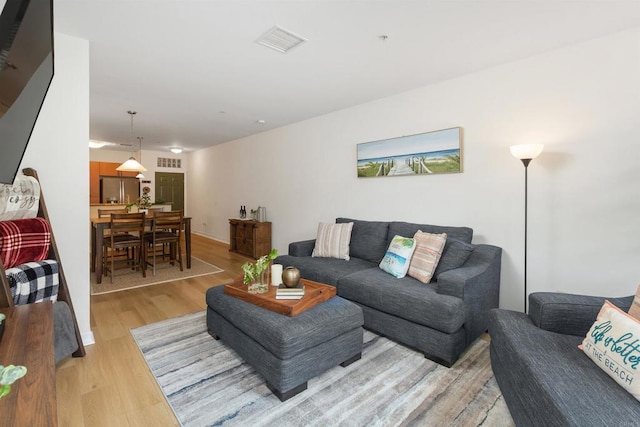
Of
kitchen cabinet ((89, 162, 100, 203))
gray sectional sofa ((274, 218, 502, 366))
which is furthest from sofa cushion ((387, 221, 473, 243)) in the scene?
kitchen cabinet ((89, 162, 100, 203))

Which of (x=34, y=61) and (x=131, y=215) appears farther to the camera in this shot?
(x=131, y=215)

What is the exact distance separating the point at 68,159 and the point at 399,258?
2.81 metres

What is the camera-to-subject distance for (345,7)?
1.95 m

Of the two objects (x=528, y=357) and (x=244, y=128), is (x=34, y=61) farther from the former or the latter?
(x=244, y=128)

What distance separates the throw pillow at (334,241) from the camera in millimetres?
3598

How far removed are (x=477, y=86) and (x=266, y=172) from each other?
12.5 feet

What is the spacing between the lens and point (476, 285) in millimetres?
2365

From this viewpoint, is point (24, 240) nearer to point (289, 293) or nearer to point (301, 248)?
point (289, 293)

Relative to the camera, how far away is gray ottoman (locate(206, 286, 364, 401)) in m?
1.79

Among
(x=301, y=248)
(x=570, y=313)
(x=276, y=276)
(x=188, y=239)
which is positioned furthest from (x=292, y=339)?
(x=188, y=239)

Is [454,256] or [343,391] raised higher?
[454,256]

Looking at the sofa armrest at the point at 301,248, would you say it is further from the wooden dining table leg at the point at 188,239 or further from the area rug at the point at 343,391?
the wooden dining table leg at the point at 188,239

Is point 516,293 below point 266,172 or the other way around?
below

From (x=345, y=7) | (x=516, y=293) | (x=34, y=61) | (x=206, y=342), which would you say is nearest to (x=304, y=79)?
(x=345, y=7)
